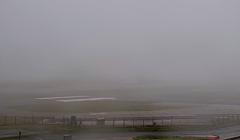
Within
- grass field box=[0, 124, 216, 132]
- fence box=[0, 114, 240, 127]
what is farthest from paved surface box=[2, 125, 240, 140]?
fence box=[0, 114, 240, 127]

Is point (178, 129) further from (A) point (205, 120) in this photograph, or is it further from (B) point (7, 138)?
(B) point (7, 138)

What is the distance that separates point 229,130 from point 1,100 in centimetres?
1612

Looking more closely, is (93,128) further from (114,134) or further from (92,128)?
(114,134)

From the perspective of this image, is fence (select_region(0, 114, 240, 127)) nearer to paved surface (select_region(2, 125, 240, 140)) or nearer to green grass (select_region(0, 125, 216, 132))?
green grass (select_region(0, 125, 216, 132))

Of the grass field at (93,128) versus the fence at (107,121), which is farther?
the fence at (107,121)

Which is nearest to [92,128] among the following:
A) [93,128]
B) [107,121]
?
[93,128]

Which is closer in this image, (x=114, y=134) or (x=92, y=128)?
(x=114, y=134)

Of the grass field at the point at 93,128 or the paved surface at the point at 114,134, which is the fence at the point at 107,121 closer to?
the grass field at the point at 93,128

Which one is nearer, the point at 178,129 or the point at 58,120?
the point at 178,129

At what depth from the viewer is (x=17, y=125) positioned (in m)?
11.7

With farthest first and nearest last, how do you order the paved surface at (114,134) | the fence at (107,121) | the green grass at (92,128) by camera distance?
the fence at (107,121) < the green grass at (92,128) < the paved surface at (114,134)

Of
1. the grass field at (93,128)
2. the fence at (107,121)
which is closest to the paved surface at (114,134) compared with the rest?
the grass field at (93,128)

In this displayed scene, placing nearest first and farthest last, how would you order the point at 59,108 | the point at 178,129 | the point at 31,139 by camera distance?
the point at 31,139, the point at 178,129, the point at 59,108

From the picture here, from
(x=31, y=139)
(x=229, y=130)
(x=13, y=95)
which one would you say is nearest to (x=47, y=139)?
(x=31, y=139)
